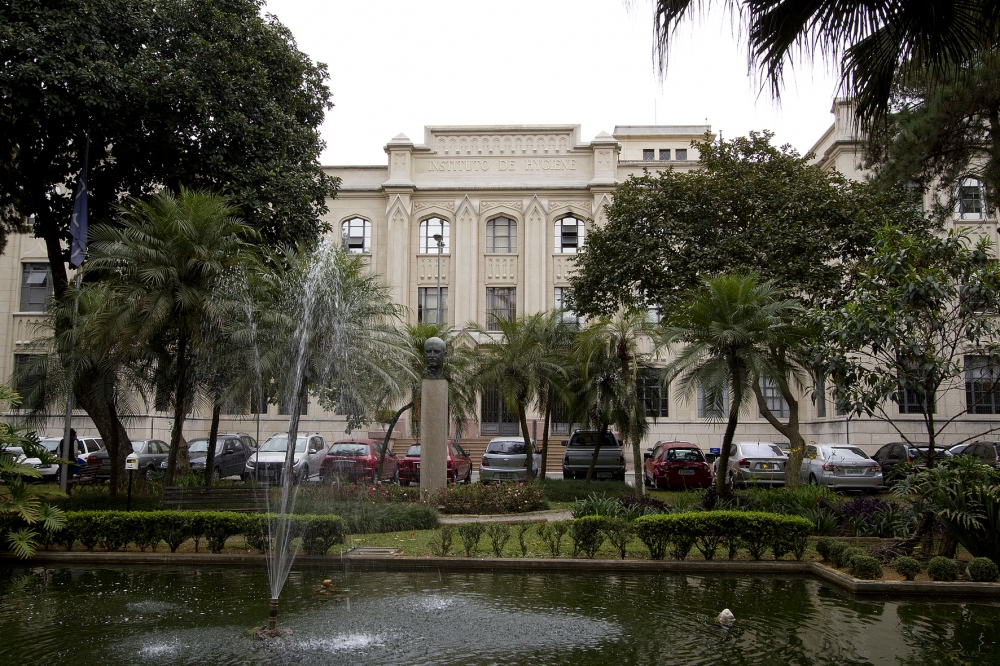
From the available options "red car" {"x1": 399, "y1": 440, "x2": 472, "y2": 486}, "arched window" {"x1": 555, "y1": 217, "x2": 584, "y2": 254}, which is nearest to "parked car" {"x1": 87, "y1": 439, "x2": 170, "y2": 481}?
"red car" {"x1": 399, "y1": 440, "x2": 472, "y2": 486}

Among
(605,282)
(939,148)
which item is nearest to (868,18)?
(939,148)

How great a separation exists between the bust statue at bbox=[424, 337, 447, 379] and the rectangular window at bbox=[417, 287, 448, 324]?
19.9 m

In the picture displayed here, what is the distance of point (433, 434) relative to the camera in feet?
53.5

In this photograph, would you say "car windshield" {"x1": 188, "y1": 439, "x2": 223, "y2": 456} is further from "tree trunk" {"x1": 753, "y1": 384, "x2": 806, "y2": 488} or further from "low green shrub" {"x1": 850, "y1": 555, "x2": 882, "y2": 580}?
"low green shrub" {"x1": 850, "y1": 555, "x2": 882, "y2": 580}

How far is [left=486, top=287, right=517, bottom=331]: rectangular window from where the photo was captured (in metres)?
36.7

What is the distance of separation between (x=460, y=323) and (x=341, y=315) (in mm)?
16735

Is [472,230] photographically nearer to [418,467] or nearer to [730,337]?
[418,467]

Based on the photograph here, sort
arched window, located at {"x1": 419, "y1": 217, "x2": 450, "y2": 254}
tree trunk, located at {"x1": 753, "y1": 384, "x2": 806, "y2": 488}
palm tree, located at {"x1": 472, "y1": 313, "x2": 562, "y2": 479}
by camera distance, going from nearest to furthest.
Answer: tree trunk, located at {"x1": 753, "y1": 384, "x2": 806, "y2": 488}, palm tree, located at {"x1": 472, "y1": 313, "x2": 562, "y2": 479}, arched window, located at {"x1": 419, "y1": 217, "x2": 450, "y2": 254}

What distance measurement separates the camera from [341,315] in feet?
64.9

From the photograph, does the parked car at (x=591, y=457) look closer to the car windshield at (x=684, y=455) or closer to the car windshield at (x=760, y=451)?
the car windshield at (x=684, y=455)

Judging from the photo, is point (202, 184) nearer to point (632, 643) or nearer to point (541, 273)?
point (632, 643)

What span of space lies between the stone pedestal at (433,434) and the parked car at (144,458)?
1159 centimetres

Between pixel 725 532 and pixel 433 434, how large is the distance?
6.95 meters

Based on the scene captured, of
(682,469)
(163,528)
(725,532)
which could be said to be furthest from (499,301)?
(725,532)
